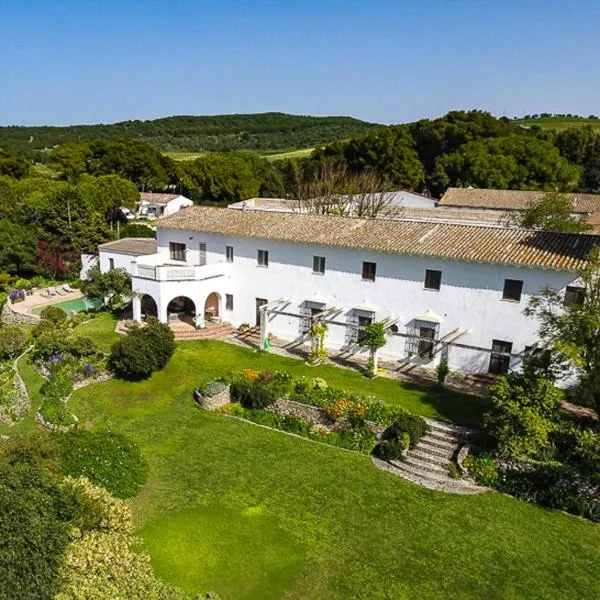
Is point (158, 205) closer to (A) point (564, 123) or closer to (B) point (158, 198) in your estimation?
(B) point (158, 198)

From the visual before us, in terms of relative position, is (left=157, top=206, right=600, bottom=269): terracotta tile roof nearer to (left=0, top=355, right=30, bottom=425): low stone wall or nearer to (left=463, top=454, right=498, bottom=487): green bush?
(left=463, top=454, right=498, bottom=487): green bush

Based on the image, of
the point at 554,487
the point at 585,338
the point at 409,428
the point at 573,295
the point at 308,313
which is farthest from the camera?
the point at 308,313

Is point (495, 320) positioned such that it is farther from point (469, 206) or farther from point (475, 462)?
point (469, 206)

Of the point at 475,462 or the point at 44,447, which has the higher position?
the point at 44,447

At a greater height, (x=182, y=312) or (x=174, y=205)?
(x=174, y=205)

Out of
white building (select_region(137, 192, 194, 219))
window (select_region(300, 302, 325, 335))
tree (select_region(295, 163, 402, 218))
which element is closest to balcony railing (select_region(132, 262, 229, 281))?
window (select_region(300, 302, 325, 335))

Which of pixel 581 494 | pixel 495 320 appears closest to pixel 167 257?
pixel 495 320

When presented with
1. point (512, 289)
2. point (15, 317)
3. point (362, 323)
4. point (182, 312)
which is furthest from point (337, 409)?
point (15, 317)
